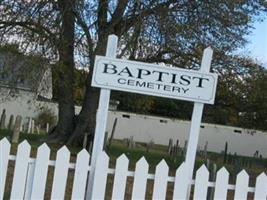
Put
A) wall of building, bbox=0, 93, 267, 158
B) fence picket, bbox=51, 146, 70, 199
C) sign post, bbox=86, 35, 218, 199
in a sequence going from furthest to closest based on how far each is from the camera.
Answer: wall of building, bbox=0, 93, 267, 158 → sign post, bbox=86, 35, 218, 199 → fence picket, bbox=51, 146, 70, 199

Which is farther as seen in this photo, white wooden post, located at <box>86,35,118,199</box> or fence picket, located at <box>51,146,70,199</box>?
white wooden post, located at <box>86,35,118,199</box>

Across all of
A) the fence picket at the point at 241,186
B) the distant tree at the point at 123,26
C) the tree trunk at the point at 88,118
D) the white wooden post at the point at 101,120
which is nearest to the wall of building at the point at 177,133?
the tree trunk at the point at 88,118

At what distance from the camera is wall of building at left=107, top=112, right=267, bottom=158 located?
186ft

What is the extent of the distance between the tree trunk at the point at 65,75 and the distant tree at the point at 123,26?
34 millimetres

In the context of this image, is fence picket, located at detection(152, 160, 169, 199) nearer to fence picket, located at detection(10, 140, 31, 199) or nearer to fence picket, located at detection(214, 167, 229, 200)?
fence picket, located at detection(214, 167, 229, 200)

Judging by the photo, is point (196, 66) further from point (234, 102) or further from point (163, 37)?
point (234, 102)

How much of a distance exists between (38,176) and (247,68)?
17277 mm

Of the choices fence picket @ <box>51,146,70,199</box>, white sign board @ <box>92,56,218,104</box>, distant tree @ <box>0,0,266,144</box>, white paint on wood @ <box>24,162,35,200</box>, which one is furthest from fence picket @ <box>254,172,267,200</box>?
distant tree @ <box>0,0,266,144</box>

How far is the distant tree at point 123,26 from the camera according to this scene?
17891mm

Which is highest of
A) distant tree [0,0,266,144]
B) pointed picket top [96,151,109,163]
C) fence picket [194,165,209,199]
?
distant tree [0,0,266,144]

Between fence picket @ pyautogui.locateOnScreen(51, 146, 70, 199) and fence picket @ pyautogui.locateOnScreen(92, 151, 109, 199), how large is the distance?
1.20ft

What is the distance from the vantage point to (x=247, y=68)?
76.5ft

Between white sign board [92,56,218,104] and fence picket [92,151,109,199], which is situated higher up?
white sign board [92,56,218,104]

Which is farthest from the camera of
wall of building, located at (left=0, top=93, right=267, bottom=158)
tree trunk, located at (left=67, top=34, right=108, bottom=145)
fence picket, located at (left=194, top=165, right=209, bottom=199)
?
wall of building, located at (left=0, top=93, right=267, bottom=158)
